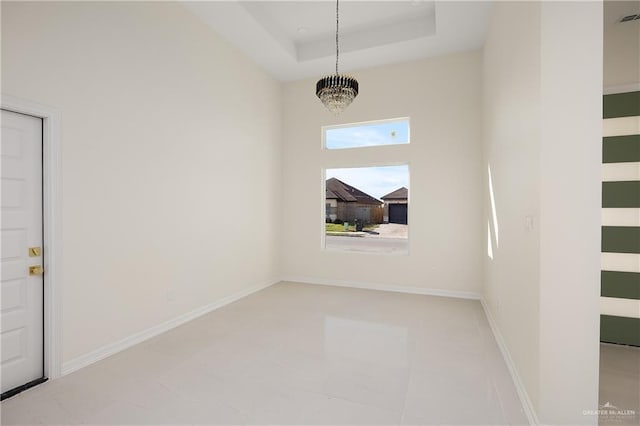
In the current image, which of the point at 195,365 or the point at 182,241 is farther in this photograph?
the point at 182,241

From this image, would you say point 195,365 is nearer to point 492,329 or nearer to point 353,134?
point 492,329

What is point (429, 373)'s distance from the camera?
8.54 ft

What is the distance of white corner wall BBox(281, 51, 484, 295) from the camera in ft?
15.7

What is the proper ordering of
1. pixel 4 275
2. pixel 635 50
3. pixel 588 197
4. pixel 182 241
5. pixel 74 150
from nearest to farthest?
pixel 588 197 < pixel 4 275 < pixel 74 150 < pixel 635 50 < pixel 182 241

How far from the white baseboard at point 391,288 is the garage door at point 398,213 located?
112 centimetres

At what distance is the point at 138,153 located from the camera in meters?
3.21

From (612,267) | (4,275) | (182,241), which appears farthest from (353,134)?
(4,275)

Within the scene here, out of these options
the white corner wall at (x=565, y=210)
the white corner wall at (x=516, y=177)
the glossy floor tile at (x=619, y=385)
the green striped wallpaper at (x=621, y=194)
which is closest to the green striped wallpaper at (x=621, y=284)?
the glossy floor tile at (x=619, y=385)

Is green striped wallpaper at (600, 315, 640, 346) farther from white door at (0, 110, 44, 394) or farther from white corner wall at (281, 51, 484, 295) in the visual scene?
Result: white door at (0, 110, 44, 394)

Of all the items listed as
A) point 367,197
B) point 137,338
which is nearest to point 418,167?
point 367,197

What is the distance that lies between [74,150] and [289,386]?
265 centimetres

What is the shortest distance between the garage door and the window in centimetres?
108

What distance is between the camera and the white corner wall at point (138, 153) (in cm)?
258

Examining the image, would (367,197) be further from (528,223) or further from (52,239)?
(52,239)
